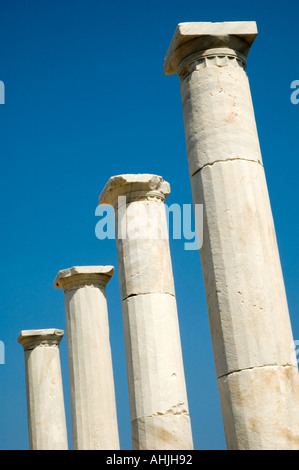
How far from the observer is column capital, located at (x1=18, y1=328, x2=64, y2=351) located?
131 feet

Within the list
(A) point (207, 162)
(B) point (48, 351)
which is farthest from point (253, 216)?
(B) point (48, 351)

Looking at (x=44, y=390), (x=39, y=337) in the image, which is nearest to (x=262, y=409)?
(x=44, y=390)

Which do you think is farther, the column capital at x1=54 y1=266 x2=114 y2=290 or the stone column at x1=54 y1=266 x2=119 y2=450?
the column capital at x1=54 y1=266 x2=114 y2=290

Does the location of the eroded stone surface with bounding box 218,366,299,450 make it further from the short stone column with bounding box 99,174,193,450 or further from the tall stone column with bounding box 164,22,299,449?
the short stone column with bounding box 99,174,193,450

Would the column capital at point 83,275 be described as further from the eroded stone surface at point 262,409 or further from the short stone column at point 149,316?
the eroded stone surface at point 262,409

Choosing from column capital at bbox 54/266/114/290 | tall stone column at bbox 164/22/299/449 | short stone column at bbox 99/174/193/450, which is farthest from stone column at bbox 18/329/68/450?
tall stone column at bbox 164/22/299/449

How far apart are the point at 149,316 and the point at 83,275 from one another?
8.61 m

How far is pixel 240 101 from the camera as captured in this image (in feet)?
58.7

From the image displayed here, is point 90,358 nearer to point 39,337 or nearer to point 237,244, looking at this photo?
point 39,337

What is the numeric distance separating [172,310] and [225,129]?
35.9 ft

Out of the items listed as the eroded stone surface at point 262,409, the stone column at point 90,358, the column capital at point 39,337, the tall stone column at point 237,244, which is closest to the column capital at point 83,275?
the stone column at point 90,358

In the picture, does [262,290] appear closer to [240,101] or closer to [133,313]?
[240,101]

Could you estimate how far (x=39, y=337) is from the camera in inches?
1571

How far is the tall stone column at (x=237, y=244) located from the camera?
1592 cm
